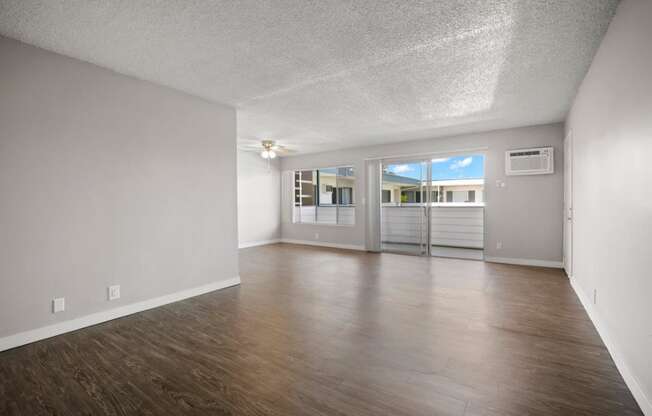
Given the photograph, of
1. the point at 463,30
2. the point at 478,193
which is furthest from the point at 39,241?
the point at 478,193

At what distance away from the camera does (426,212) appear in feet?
21.0

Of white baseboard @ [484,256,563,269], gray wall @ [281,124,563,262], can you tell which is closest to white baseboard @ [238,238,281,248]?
gray wall @ [281,124,563,262]

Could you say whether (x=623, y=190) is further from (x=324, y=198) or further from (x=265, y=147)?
(x=324, y=198)

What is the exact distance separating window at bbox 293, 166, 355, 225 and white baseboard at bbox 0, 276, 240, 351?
420 cm

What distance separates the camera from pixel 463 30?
230 cm

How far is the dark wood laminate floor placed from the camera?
1.68 metres

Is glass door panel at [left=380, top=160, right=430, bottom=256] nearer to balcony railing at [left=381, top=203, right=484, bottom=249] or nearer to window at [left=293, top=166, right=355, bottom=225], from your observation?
balcony railing at [left=381, top=203, right=484, bottom=249]

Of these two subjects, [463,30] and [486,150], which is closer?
[463,30]

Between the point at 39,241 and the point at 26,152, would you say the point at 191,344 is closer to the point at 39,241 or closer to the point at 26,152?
the point at 39,241

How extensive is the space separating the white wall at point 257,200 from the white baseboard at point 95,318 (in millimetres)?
3714

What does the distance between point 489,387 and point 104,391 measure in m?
2.32

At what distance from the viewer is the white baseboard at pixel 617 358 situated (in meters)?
1.58

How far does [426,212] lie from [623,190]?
4500 millimetres

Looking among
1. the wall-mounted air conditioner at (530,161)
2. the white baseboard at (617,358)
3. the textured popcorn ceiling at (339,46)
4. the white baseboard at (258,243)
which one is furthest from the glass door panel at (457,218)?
the white baseboard at (258,243)
